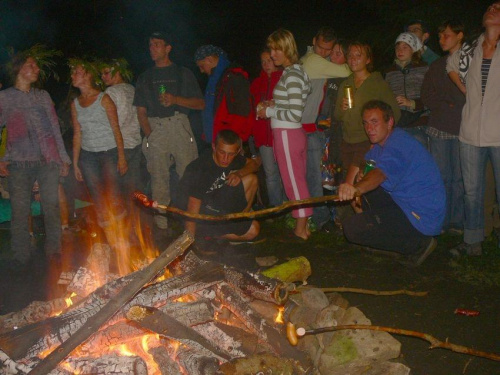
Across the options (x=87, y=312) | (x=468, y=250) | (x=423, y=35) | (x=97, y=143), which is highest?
(x=423, y=35)

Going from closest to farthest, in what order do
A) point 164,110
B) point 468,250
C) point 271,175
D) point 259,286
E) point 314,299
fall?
point 259,286, point 314,299, point 468,250, point 164,110, point 271,175

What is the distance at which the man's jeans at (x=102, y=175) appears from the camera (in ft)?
20.8

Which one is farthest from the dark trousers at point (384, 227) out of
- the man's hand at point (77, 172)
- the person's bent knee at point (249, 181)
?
the man's hand at point (77, 172)

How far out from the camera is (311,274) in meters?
5.41

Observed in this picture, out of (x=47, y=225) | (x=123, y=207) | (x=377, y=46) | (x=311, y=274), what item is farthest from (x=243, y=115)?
(x=377, y=46)

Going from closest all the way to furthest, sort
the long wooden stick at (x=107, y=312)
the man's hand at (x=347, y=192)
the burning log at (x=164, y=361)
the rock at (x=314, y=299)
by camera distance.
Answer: the long wooden stick at (x=107, y=312) < the burning log at (x=164, y=361) < the rock at (x=314, y=299) < the man's hand at (x=347, y=192)

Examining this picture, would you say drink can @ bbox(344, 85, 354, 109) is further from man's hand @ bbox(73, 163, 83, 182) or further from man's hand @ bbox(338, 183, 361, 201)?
man's hand @ bbox(73, 163, 83, 182)

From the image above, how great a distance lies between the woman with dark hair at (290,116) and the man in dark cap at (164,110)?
1165 millimetres

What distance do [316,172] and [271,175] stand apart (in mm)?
684

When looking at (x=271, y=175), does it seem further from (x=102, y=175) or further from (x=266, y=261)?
(x=102, y=175)

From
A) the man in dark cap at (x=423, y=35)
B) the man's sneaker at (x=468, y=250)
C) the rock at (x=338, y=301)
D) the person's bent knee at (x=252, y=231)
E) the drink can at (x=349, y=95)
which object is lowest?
the man's sneaker at (x=468, y=250)

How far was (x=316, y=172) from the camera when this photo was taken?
669cm

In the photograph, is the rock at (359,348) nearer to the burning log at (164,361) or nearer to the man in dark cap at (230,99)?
the burning log at (164,361)

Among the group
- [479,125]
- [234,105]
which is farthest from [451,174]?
[234,105]
